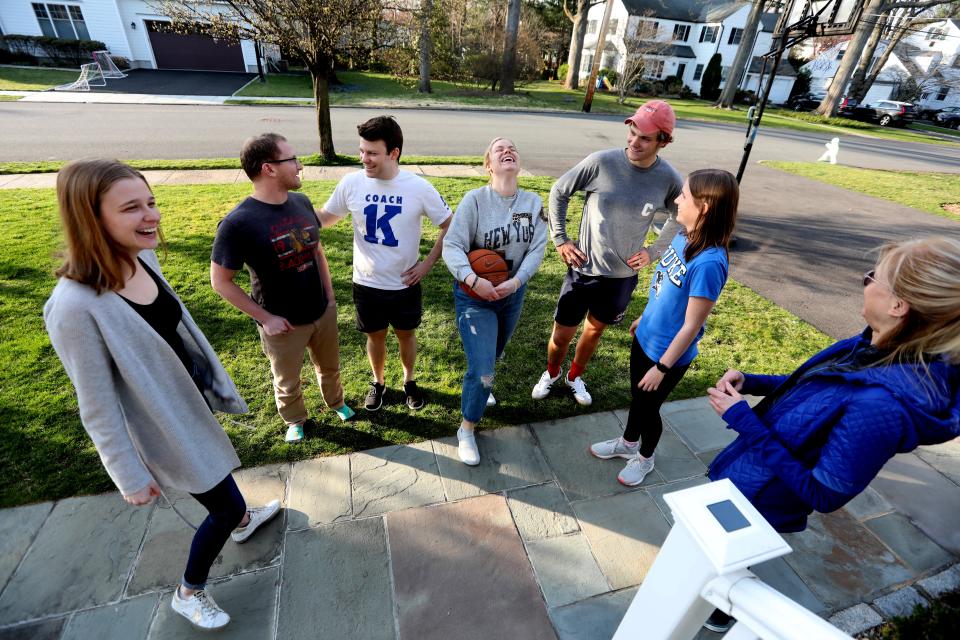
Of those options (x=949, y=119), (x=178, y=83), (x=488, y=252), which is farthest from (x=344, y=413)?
(x=949, y=119)

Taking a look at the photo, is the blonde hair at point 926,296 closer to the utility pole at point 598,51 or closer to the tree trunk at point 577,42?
the utility pole at point 598,51

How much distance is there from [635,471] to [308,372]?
9.60 feet

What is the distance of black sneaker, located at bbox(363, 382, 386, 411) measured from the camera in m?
3.72

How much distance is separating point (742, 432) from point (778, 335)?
14.0ft

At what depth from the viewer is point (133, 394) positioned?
1804mm

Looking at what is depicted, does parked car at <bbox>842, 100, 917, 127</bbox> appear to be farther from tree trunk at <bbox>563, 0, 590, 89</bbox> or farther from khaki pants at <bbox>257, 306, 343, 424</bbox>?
khaki pants at <bbox>257, 306, 343, 424</bbox>

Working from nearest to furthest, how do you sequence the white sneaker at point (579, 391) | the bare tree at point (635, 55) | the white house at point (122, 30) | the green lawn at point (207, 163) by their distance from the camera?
the white sneaker at point (579, 391) → the green lawn at point (207, 163) → the white house at point (122, 30) → the bare tree at point (635, 55)

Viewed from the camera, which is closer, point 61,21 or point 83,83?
point 83,83

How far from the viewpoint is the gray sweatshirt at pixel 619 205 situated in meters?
3.21

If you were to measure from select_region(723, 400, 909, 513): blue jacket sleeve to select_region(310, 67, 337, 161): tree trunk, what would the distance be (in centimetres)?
1003

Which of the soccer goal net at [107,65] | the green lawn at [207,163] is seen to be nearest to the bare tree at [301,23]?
the green lawn at [207,163]

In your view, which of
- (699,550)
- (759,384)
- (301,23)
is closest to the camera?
(699,550)

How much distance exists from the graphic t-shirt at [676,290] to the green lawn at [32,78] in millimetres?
26052

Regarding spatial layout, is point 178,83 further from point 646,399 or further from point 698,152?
point 646,399
